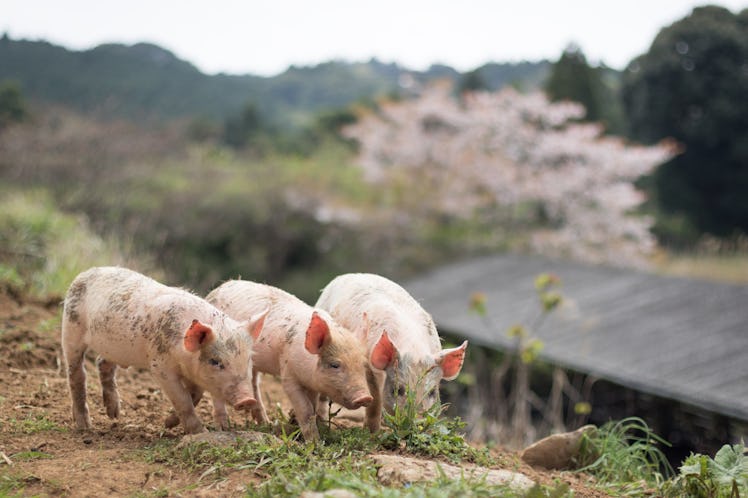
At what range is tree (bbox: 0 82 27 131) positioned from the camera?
1869 cm

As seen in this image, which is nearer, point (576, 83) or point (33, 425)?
point (33, 425)

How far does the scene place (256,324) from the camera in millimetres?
3660

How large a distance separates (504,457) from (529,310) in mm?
10617

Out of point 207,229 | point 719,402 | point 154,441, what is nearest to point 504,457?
point 154,441

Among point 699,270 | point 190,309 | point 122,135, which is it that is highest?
point 122,135

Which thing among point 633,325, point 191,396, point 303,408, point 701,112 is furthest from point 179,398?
point 701,112

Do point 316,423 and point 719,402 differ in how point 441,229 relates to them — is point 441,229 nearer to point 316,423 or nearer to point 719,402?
point 719,402

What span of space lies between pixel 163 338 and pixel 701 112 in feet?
81.4

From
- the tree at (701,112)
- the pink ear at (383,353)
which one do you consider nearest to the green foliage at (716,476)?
the pink ear at (383,353)

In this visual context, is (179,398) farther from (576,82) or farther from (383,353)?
(576,82)

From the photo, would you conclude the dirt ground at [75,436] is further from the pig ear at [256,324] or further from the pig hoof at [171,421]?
the pig ear at [256,324]

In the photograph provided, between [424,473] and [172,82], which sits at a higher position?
[172,82]

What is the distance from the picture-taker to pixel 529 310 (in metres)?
14.6

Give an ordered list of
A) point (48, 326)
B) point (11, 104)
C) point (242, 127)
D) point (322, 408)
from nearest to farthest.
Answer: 1. point (322, 408)
2. point (48, 326)
3. point (11, 104)
4. point (242, 127)
